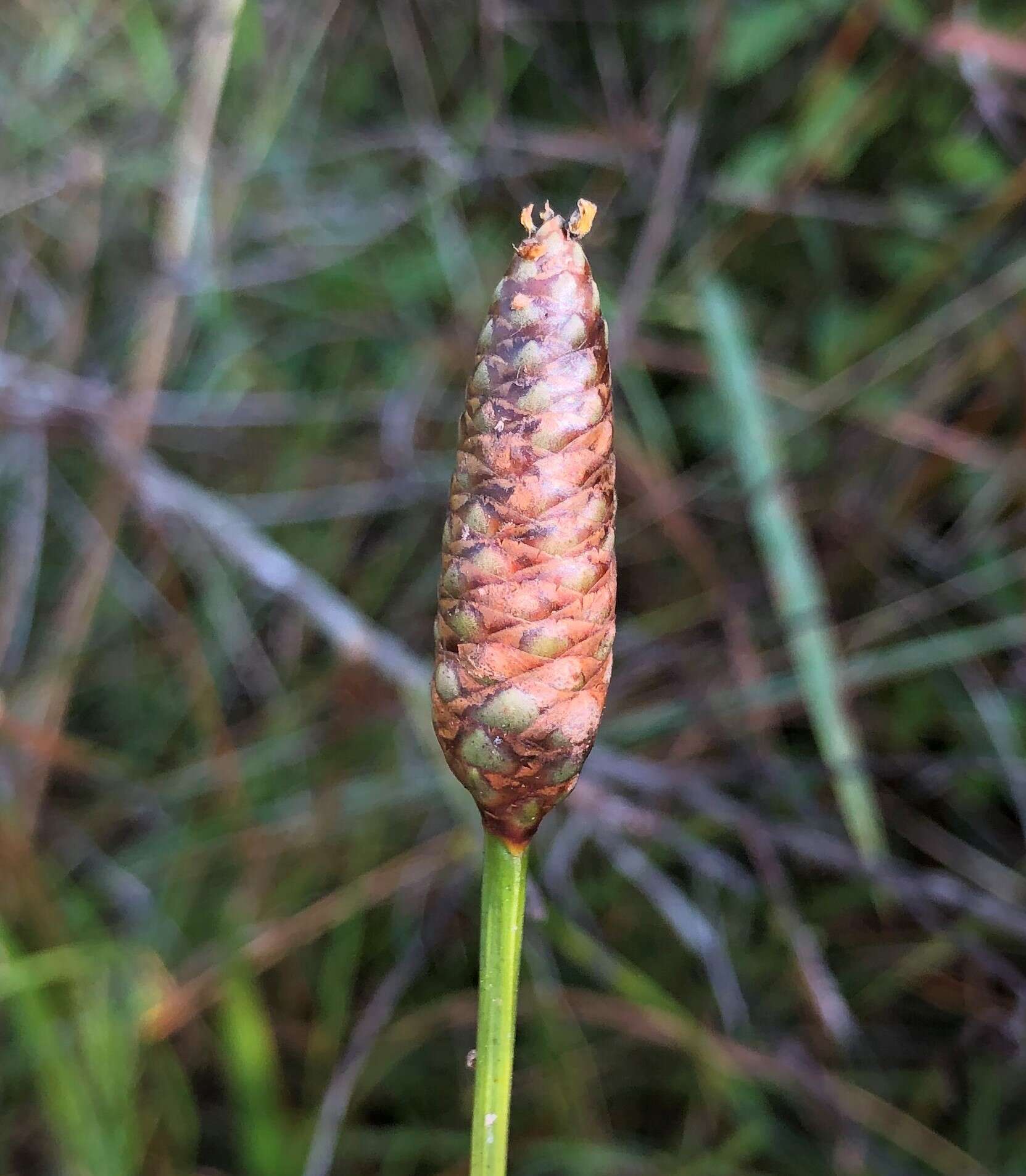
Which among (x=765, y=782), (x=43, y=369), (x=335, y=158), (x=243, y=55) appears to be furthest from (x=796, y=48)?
(x=43, y=369)

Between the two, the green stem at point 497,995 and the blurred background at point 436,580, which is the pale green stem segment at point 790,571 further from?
the green stem at point 497,995

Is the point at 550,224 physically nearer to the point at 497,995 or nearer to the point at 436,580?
the point at 497,995

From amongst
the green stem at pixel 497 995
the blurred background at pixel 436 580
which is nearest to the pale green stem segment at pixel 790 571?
the blurred background at pixel 436 580

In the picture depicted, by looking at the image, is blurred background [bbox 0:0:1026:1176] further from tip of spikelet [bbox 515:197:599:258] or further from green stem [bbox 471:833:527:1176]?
tip of spikelet [bbox 515:197:599:258]

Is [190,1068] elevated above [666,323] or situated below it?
below

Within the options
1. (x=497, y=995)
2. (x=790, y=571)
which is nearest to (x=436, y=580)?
(x=790, y=571)

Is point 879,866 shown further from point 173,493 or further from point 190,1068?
point 173,493
